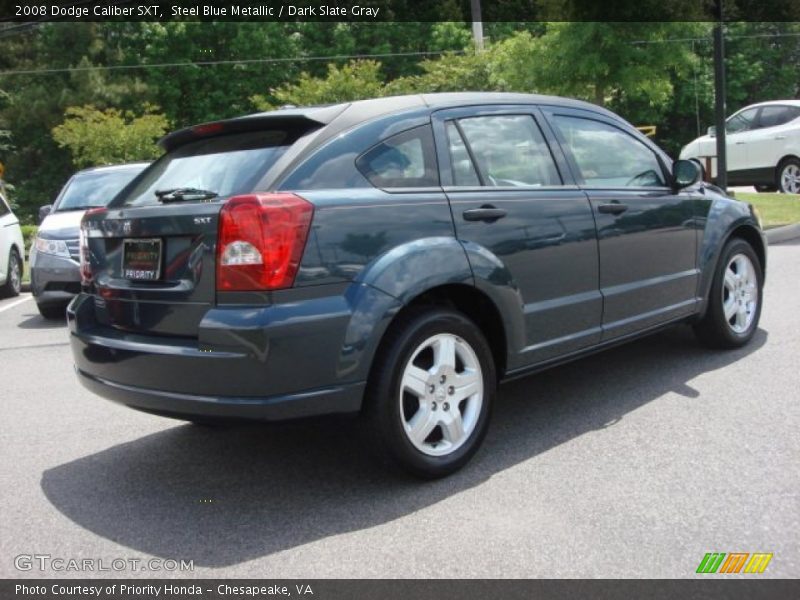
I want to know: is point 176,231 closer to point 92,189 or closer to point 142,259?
point 142,259

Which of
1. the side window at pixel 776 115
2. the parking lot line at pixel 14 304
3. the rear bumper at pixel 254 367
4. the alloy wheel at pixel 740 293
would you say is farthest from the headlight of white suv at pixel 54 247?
the side window at pixel 776 115

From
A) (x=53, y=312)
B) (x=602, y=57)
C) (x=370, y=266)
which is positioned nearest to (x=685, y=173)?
(x=370, y=266)

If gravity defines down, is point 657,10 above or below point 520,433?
above

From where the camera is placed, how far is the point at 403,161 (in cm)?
384

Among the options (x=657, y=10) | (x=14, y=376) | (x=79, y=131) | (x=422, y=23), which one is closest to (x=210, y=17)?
(x=422, y=23)

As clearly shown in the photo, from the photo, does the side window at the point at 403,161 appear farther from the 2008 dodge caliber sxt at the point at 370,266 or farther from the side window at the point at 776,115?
the side window at the point at 776,115

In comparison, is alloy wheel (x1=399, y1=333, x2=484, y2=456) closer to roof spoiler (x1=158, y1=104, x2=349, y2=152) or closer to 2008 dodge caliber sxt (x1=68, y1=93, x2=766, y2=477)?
2008 dodge caliber sxt (x1=68, y1=93, x2=766, y2=477)

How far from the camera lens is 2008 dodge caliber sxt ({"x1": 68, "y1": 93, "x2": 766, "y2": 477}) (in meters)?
3.31

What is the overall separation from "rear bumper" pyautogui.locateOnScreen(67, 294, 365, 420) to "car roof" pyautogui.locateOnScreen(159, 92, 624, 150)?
911 millimetres

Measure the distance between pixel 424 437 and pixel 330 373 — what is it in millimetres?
627

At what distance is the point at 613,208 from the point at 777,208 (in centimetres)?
1077

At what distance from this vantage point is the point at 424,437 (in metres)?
3.72

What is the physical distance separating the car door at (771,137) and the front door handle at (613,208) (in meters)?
12.8

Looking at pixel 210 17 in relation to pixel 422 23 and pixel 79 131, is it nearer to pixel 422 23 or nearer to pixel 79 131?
pixel 422 23
